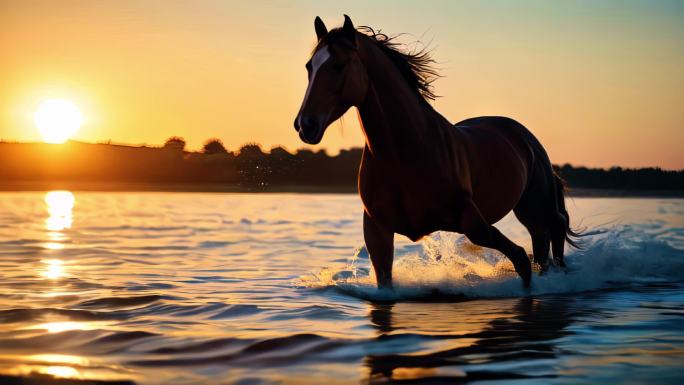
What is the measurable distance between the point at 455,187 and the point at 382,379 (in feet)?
9.56

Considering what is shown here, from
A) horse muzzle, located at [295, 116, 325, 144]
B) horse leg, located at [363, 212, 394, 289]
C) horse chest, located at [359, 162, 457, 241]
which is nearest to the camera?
horse muzzle, located at [295, 116, 325, 144]

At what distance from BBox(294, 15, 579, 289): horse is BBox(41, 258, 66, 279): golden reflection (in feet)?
13.2

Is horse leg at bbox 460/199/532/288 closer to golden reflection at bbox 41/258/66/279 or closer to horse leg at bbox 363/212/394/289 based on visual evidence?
horse leg at bbox 363/212/394/289

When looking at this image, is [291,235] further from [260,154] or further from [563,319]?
[563,319]

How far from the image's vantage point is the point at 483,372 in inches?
168

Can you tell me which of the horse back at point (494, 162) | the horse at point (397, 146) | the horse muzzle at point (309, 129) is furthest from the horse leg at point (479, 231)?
the horse muzzle at point (309, 129)

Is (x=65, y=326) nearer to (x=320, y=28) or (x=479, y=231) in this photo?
(x=320, y=28)

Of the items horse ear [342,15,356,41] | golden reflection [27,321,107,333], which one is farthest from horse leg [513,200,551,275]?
golden reflection [27,321,107,333]

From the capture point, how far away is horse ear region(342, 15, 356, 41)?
6.13 metres

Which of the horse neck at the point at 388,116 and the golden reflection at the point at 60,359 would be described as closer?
the golden reflection at the point at 60,359

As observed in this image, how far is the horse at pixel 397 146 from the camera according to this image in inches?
239

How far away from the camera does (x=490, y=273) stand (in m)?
8.91

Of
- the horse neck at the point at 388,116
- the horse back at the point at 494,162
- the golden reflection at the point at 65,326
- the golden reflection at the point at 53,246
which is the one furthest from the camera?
the golden reflection at the point at 53,246

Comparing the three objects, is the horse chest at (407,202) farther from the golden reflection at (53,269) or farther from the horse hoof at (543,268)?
the golden reflection at (53,269)
